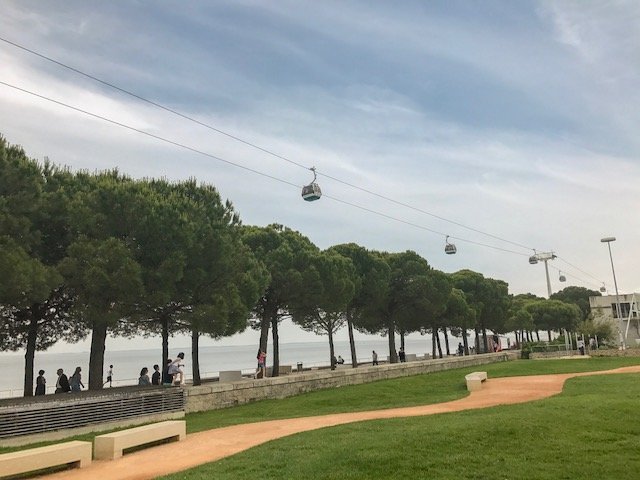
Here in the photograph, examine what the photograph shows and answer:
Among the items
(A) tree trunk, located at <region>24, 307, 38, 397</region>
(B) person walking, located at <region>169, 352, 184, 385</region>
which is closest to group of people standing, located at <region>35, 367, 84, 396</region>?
(A) tree trunk, located at <region>24, 307, 38, 397</region>

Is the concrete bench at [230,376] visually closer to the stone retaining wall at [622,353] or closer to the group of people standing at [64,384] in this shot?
the group of people standing at [64,384]

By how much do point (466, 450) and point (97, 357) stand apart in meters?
15.9

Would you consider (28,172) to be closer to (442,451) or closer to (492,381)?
(442,451)

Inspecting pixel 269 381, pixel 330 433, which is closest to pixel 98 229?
pixel 269 381

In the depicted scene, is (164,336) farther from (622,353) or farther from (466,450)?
(622,353)

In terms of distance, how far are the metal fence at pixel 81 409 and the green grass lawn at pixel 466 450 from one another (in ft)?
22.5

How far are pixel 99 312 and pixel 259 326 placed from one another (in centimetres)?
1696

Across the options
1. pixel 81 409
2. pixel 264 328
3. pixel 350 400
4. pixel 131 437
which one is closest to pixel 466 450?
pixel 131 437

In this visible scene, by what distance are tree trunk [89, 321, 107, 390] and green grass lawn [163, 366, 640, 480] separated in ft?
36.4

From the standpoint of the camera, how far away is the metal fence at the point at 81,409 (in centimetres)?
1430

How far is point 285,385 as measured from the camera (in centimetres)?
2505

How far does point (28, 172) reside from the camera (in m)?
18.6

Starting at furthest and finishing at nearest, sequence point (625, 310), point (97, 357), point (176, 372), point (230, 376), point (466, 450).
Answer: point (625, 310) → point (230, 376) → point (97, 357) → point (176, 372) → point (466, 450)

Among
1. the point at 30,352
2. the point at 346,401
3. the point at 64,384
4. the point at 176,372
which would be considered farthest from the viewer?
the point at 30,352
